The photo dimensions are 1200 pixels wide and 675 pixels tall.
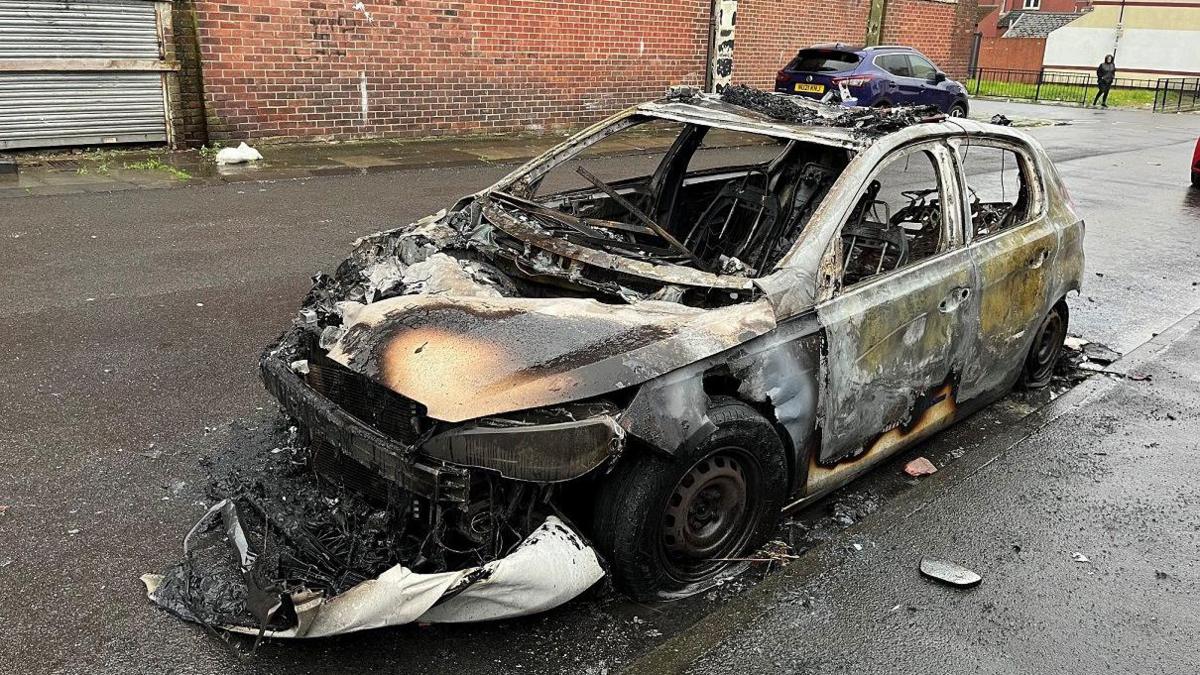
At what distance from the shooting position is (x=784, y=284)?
11.1ft

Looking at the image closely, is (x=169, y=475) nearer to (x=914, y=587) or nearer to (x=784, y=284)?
(x=784, y=284)

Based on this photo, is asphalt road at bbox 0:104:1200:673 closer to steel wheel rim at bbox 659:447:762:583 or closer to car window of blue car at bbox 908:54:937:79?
steel wheel rim at bbox 659:447:762:583

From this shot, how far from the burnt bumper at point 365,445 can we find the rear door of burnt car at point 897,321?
61.2 inches

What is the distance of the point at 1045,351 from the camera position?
535 cm

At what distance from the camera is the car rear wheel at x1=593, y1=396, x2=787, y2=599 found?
119 inches

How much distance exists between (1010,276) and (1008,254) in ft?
0.36

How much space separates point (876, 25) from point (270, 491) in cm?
2171

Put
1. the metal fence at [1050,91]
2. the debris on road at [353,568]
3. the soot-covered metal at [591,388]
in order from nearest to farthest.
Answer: the debris on road at [353,568] → the soot-covered metal at [591,388] → the metal fence at [1050,91]

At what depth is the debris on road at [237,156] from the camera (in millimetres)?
11227

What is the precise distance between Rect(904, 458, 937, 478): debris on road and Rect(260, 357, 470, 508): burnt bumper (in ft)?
8.20

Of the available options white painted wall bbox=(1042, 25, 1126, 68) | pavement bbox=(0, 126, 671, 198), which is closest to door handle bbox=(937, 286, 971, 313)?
pavement bbox=(0, 126, 671, 198)

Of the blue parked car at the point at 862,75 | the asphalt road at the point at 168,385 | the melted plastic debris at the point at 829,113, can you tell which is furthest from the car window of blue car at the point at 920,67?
the melted plastic debris at the point at 829,113

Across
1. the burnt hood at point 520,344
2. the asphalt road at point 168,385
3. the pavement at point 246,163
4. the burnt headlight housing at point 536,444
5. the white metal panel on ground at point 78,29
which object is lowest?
the asphalt road at point 168,385

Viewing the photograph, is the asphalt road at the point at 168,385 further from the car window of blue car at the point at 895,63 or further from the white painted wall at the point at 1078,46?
the white painted wall at the point at 1078,46
